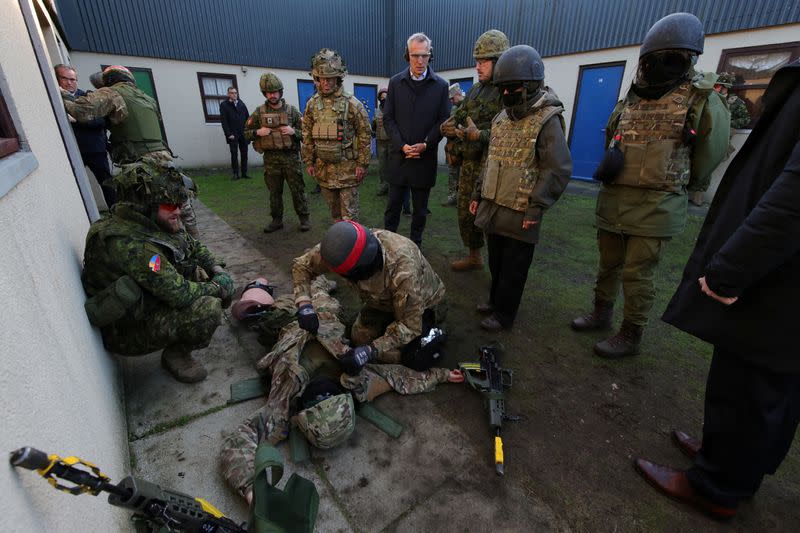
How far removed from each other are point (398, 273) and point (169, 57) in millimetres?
10599

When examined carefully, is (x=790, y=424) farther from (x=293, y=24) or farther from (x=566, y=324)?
(x=293, y=24)

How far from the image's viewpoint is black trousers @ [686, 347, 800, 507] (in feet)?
4.71

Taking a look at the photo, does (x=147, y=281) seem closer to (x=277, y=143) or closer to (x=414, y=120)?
(x=414, y=120)

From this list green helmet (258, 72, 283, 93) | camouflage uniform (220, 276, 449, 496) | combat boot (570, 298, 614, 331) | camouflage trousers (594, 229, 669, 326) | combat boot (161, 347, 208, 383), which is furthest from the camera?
green helmet (258, 72, 283, 93)

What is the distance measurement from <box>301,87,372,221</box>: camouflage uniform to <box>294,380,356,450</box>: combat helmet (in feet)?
9.70

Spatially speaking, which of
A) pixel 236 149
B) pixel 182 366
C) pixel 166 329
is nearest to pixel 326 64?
pixel 166 329

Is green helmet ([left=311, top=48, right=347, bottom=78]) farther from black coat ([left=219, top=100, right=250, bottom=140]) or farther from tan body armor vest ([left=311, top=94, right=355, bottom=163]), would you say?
black coat ([left=219, top=100, right=250, bottom=140])

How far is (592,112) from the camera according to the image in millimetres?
8469

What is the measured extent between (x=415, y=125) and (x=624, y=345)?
9.26 feet

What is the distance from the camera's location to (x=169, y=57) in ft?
31.2

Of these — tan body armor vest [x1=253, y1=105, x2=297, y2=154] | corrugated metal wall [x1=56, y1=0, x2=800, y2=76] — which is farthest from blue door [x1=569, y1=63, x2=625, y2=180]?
tan body armor vest [x1=253, y1=105, x2=297, y2=154]

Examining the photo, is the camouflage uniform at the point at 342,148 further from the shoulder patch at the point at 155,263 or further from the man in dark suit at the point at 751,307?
the man in dark suit at the point at 751,307

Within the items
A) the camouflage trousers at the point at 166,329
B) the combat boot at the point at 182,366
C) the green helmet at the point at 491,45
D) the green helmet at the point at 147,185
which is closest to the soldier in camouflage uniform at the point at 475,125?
the green helmet at the point at 491,45

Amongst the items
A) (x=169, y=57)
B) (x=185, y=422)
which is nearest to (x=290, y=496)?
(x=185, y=422)
